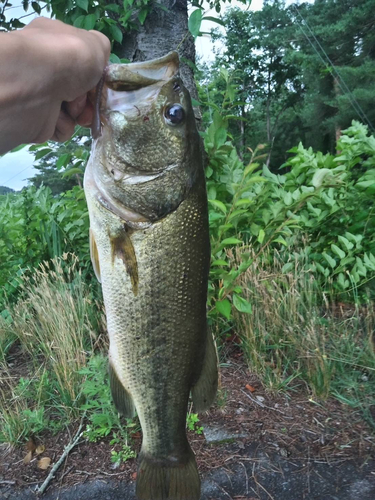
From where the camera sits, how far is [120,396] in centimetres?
156

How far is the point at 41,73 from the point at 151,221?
1.82 feet

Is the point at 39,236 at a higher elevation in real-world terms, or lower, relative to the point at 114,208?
higher

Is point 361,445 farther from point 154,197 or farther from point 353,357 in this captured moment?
point 154,197

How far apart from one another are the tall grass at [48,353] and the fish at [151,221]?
146cm

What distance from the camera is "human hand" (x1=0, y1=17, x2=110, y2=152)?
3.56ft

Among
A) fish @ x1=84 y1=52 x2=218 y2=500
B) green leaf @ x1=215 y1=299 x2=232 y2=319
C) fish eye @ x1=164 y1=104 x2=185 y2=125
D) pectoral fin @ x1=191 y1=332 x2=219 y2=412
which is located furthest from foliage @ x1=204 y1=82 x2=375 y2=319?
fish eye @ x1=164 y1=104 x2=185 y2=125

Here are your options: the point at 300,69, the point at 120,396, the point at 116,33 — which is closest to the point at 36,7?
the point at 116,33

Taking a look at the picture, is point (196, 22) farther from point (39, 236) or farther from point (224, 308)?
point (39, 236)

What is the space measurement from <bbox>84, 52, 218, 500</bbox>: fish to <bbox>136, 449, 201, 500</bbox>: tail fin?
0.35 m

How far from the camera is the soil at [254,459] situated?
7.67 feet

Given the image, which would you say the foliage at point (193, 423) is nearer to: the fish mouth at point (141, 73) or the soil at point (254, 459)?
the soil at point (254, 459)

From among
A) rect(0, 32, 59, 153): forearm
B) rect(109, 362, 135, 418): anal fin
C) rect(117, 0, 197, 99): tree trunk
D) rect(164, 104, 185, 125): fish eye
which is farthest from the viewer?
rect(117, 0, 197, 99): tree trunk

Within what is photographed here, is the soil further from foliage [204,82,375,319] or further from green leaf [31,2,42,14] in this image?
green leaf [31,2,42,14]

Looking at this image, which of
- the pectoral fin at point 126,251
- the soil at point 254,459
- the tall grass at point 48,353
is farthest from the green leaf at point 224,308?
the pectoral fin at point 126,251
